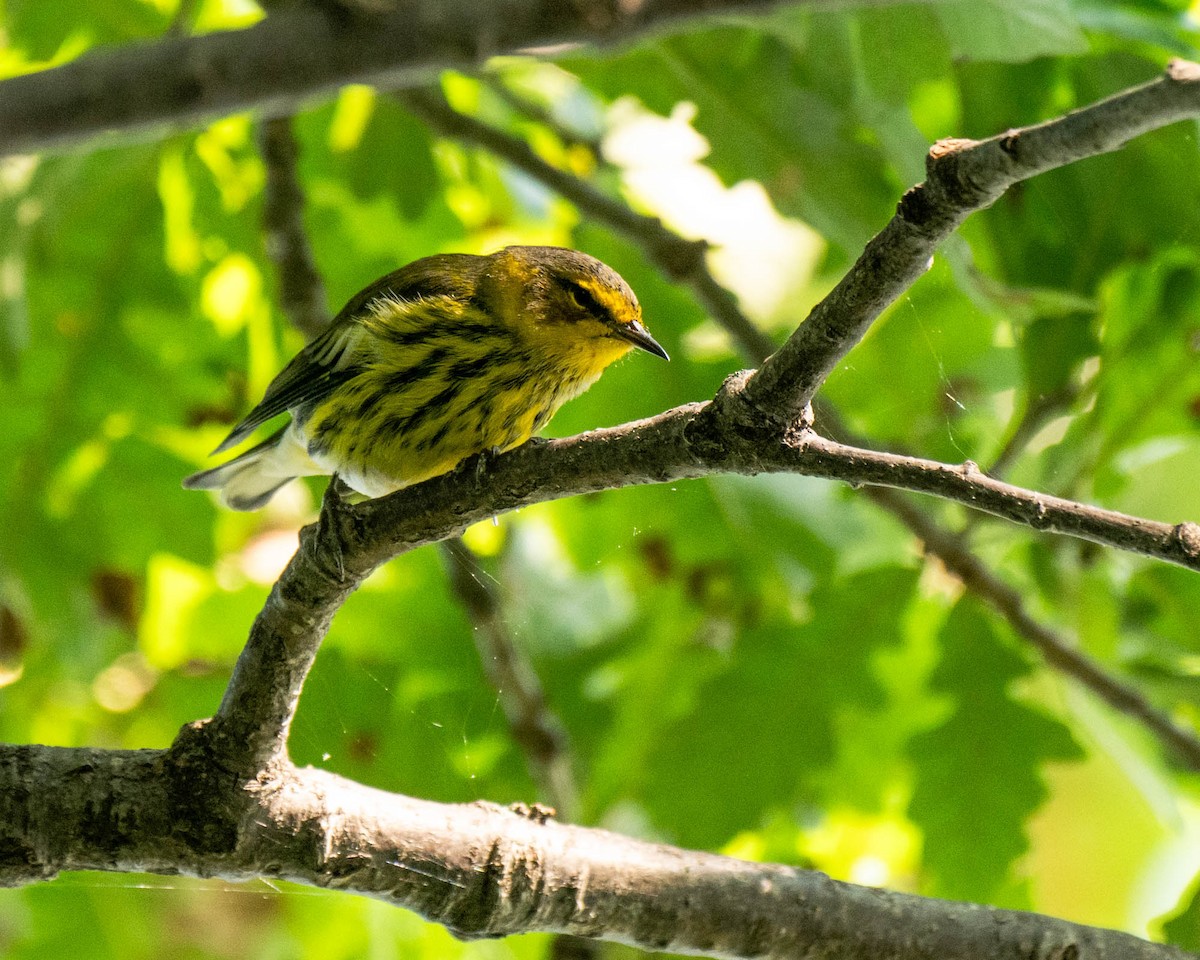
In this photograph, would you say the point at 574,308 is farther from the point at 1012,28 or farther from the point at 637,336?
the point at 1012,28

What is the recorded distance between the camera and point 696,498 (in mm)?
4004

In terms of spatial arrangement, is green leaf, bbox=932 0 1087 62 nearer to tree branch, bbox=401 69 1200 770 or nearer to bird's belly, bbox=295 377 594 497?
tree branch, bbox=401 69 1200 770

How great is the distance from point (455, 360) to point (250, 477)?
114 cm

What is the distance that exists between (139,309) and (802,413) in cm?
311

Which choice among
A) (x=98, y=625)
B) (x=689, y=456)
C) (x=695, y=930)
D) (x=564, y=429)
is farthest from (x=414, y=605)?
(x=689, y=456)

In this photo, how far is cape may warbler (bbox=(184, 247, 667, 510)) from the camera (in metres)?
2.67

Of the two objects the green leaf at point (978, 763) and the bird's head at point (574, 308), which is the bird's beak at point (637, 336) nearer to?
the bird's head at point (574, 308)

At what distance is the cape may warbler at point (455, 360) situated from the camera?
8.76 feet

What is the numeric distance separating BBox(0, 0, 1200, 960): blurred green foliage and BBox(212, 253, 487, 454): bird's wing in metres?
0.60

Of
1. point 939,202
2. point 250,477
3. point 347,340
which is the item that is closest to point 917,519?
point 347,340

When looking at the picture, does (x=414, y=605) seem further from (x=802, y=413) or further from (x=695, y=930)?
(x=802, y=413)

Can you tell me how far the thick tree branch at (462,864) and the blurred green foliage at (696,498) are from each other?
0.39 m

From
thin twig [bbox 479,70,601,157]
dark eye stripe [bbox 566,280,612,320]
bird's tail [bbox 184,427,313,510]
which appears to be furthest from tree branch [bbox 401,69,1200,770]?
bird's tail [bbox 184,427,313,510]

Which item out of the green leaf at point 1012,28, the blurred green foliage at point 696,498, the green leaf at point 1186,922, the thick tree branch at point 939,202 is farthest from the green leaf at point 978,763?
the thick tree branch at point 939,202
